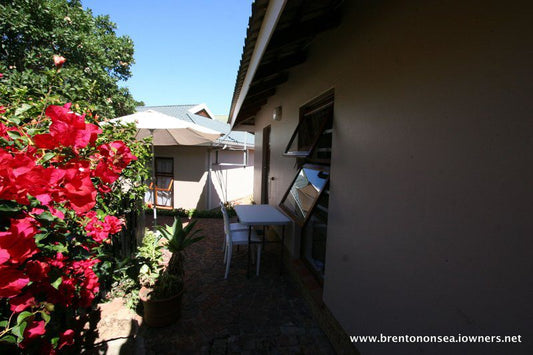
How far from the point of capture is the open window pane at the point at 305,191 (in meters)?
3.35

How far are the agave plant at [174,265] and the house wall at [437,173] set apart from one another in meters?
2.20

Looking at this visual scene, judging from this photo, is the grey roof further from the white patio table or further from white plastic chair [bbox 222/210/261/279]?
white plastic chair [bbox 222/210/261/279]

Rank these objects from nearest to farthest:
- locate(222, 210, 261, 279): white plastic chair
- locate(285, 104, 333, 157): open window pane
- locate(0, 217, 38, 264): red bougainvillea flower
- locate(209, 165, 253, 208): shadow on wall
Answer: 1. locate(0, 217, 38, 264): red bougainvillea flower
2. locate(285, 104, 333, 157): open window pane
3. locate(222, 210, 261, 279): white plastic chair
4. locate(209, 165, 253, 208): shadow on wall

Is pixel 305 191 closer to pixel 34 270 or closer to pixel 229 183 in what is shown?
pixel 34 270

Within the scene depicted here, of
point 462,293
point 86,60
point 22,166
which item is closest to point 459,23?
point 462,293

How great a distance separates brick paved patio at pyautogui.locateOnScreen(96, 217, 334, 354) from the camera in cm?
282

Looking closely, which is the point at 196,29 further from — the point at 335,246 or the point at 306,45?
the point at 335,246

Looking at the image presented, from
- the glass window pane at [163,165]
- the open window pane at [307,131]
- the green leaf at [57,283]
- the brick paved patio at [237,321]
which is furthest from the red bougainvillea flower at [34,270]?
the glass window pane at [163,165]

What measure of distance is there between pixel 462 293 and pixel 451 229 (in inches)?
13.8

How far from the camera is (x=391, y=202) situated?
6.35ft

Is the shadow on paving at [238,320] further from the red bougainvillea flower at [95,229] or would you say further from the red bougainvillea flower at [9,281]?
the red bougainvillea flower at [9,281]

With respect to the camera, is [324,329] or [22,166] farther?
[324,329]

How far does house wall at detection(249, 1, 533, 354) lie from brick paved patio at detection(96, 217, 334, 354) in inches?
31.9

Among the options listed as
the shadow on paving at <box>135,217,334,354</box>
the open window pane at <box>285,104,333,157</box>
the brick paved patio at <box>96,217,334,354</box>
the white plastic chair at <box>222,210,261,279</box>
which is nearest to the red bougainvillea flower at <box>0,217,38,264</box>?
the brick paved patio at <box>96,217,334,354</box>
